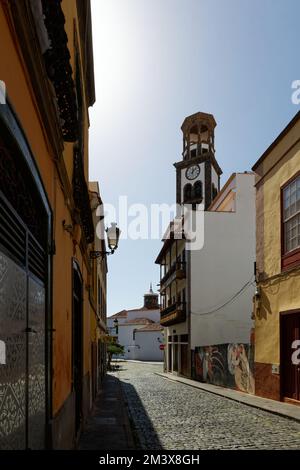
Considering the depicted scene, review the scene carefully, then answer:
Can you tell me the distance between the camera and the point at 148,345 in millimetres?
67062

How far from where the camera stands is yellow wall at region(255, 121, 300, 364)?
1399 centimetres

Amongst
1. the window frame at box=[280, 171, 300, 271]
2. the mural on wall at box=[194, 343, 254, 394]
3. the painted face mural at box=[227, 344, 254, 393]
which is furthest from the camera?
the mural on wall at box=[194, 343, 254, 394]

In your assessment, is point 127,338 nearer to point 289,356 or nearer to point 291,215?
point 289,356

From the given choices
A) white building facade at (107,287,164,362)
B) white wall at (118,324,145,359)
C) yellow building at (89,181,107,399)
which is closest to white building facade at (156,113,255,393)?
yellow building at (89,181,107,399)

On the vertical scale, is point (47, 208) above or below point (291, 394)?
above

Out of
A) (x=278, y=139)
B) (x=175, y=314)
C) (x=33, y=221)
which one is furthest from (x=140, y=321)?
(x=33, y=221)

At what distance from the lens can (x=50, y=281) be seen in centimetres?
461

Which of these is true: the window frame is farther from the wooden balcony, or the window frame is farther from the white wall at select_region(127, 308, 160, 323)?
the white wall at select_region(127, 308, 160, 323)

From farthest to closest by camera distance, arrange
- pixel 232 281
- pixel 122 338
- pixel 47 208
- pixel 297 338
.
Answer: pixel 122 338 < pixel 232 281 < pixel 297 338 < pixel 47 208

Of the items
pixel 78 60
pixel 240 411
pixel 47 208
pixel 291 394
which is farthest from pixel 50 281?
pixel 291 394

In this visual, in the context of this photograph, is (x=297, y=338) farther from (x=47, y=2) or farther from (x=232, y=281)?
(x=232, y=281)

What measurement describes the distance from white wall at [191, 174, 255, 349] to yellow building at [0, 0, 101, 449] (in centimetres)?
2301

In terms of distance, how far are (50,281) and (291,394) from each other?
36.7 ft
